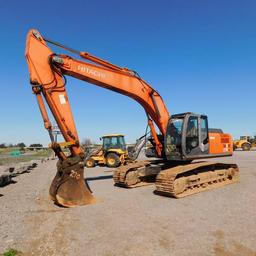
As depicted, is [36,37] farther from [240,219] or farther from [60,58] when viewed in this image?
[240,219]

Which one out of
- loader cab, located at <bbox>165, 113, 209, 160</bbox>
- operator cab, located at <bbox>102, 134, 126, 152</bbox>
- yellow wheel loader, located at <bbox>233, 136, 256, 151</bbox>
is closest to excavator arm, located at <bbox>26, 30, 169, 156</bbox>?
loader cab, located at <bbox>165, 113, 209, 160</bbox>

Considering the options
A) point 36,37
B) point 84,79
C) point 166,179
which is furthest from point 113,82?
point 166,179

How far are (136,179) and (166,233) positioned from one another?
5866mm

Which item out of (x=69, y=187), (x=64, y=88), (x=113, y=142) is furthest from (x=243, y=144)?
(x=69, y=187)

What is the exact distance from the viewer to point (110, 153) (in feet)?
67.2

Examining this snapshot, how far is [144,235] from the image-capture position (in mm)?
5512

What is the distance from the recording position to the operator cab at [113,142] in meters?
21.1

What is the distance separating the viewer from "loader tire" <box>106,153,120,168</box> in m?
20.0

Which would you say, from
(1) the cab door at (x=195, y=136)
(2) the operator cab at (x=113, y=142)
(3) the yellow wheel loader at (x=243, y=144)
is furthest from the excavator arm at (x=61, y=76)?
(3) the yellow wheel loader at (x=243, y=144)

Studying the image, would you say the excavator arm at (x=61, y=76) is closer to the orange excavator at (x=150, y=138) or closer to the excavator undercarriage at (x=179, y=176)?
the orange excavator at (x=150, y=138)

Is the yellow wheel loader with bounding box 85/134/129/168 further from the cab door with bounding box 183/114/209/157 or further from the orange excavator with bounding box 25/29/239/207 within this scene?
the cab door with bounding box 183/114/209/157

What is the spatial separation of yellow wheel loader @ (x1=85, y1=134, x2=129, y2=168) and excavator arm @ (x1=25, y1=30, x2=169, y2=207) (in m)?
10.1

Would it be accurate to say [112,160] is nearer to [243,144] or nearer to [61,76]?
[61,76]

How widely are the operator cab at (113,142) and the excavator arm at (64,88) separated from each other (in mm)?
10872
